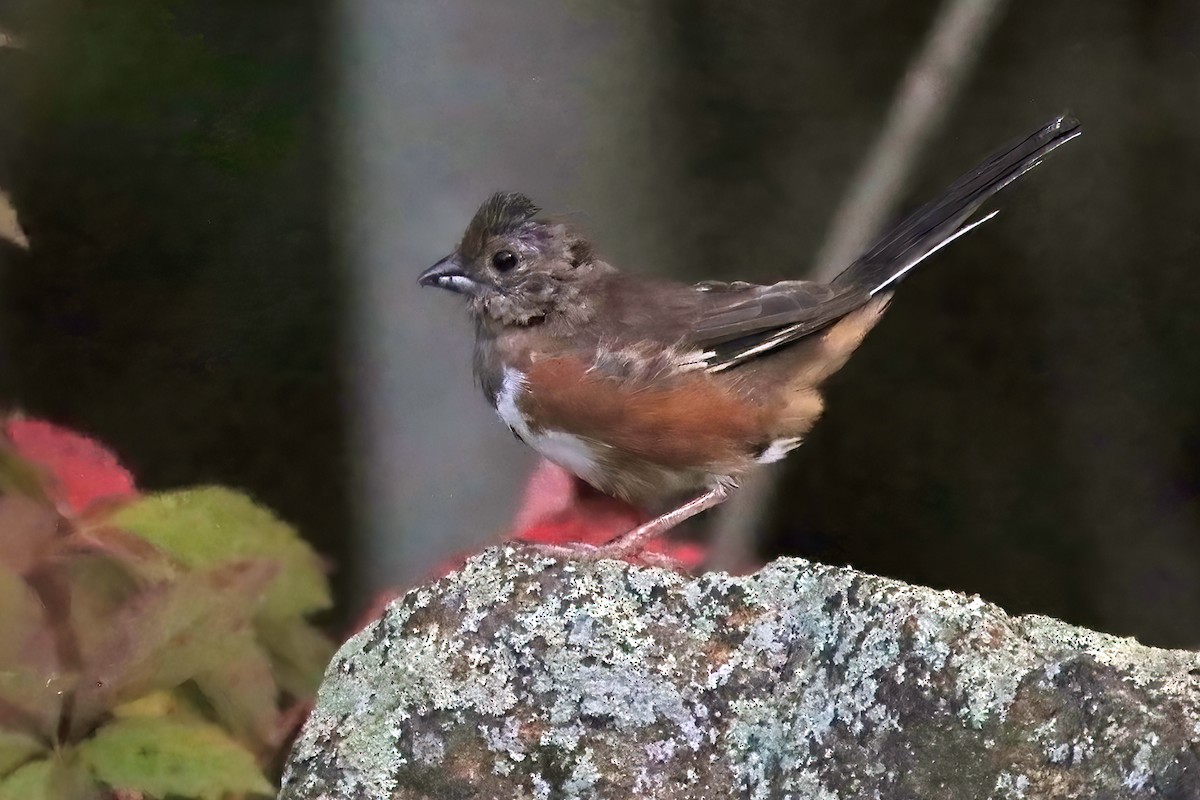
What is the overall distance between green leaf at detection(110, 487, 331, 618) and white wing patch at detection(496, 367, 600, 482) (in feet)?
0.96

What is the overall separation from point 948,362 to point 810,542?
230mm

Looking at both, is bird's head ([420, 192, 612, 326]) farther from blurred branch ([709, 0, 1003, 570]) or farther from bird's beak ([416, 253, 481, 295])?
blurred branch ([709, 0, 1003, 570])

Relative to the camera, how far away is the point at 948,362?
100 cm

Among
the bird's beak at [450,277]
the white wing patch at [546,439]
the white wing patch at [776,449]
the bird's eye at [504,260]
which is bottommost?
the white wing patch at [546,439]

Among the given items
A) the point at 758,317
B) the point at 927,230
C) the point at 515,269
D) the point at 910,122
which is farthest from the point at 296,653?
the point at 910,122

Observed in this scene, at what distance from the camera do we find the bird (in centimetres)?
77

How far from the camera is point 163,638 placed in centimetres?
79

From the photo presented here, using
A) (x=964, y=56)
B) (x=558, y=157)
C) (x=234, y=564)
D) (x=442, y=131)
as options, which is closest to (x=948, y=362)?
(x=964, y=56)

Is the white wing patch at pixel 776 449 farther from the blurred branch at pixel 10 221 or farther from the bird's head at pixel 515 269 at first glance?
the blurred branch at pixel 10 221

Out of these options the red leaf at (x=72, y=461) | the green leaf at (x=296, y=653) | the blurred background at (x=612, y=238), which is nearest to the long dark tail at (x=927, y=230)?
the blurred background at (x=612, y=238)

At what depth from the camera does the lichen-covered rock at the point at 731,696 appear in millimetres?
472

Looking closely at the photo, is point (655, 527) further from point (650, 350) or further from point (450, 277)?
point (450, 277)

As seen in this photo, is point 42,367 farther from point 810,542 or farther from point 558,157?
point 810,542

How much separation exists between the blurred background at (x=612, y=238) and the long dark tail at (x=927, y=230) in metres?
0.11
